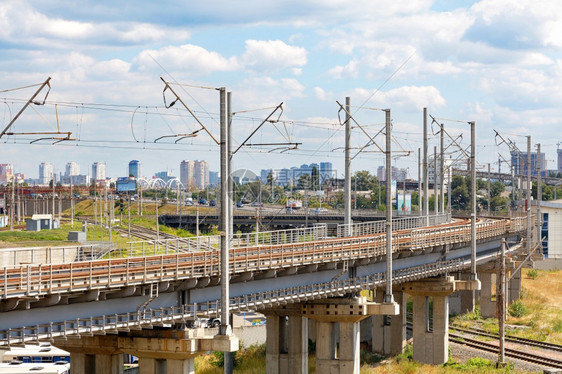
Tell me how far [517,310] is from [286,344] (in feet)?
132

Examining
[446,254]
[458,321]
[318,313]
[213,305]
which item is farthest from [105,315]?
[458,321]

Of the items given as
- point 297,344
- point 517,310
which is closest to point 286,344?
point 297,344

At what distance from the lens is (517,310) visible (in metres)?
99.8

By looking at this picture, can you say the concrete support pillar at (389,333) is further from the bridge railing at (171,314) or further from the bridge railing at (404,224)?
the bridge railing at (171,314)

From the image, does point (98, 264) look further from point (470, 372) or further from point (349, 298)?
point (470, 372)

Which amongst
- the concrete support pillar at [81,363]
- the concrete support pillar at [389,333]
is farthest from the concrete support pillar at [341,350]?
the concrete support pillar at [389,333]

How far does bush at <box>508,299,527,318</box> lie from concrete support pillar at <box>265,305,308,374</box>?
39.3 m

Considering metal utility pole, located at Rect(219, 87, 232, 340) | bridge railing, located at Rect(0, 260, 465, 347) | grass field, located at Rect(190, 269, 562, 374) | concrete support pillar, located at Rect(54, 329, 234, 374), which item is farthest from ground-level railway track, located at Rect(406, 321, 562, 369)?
metal utility pole, located at Rect(219, 87, 232, 340)

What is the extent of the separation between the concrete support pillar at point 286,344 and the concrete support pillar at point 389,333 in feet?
51.0

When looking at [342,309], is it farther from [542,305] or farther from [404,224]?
[542,305]

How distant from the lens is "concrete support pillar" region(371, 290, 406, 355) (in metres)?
81.3

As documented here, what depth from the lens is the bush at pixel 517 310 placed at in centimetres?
9918

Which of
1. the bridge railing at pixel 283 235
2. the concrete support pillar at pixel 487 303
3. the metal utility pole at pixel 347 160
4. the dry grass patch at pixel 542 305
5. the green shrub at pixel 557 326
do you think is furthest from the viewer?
the concrete support pillar at pixel 487 303

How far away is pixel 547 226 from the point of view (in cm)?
14112
